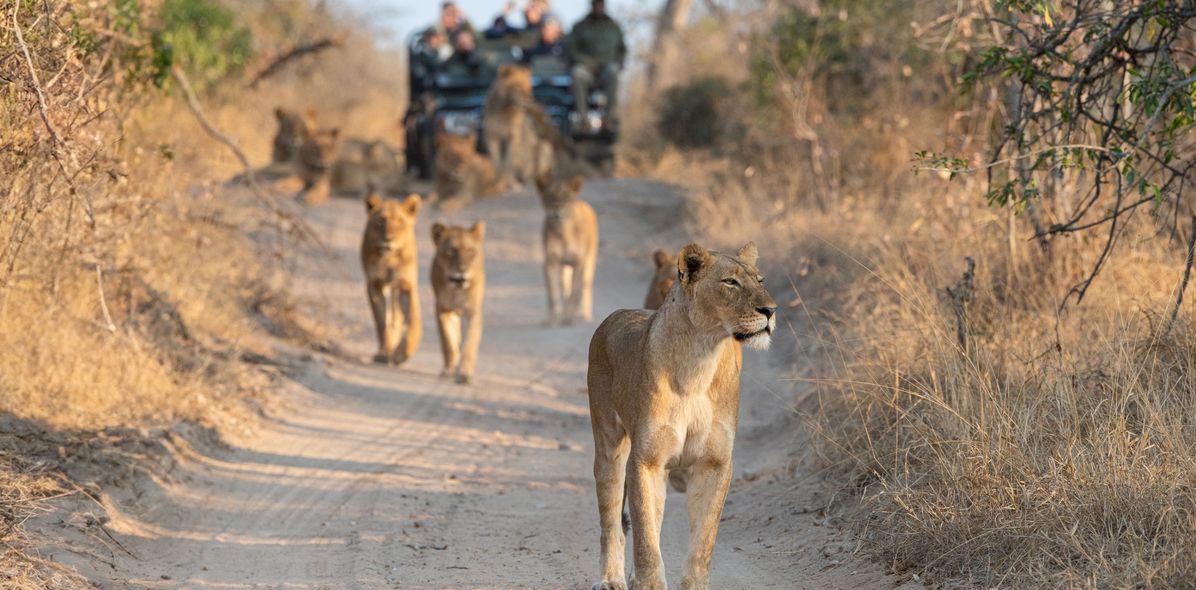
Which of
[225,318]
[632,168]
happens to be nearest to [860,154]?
[225,318]

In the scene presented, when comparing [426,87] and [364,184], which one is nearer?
[364,184]

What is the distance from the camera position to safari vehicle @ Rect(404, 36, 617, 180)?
21156mm

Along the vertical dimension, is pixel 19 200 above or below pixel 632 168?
above

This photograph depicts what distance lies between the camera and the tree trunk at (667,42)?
28969 mm

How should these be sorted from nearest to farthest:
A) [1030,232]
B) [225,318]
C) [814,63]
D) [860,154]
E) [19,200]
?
[19,200]
[1030,232]
[225,318]
[860,154]
[814,63]

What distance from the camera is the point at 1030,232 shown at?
29.1 ft

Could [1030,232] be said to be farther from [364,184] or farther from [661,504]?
[364,184]

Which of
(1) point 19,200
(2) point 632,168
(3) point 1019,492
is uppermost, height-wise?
(1) point 19,200

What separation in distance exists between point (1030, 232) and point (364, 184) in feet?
39.7

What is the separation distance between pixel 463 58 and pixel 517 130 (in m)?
2.40

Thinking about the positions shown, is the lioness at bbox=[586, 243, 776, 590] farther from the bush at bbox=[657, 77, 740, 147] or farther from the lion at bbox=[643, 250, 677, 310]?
the bush at bbox=[657, 77, 740, 147]

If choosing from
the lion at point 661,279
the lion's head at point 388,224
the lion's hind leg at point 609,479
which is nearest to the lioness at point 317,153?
the lion's head at point 388,224

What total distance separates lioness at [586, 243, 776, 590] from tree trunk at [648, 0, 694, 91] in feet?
76.4

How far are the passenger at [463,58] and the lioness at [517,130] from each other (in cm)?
144
